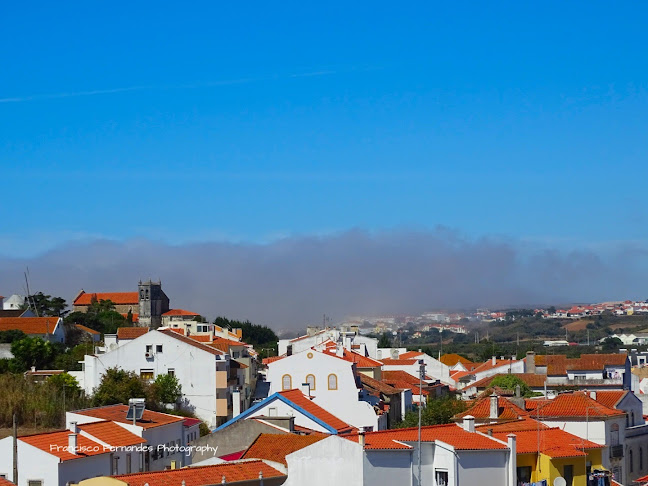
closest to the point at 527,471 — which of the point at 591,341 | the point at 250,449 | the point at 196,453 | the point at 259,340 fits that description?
the point at 250,449

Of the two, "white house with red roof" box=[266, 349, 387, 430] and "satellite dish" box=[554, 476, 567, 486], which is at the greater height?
"white house with red roof" box=[266, 349, 387, 430]

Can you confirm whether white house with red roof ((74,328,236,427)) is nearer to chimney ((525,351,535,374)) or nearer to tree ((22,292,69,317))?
chimney ((525,351,535,374))

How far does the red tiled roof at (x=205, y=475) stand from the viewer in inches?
1208

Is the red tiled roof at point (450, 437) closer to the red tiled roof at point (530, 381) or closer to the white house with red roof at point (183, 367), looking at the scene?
the white house with red roof at point (183, 367)

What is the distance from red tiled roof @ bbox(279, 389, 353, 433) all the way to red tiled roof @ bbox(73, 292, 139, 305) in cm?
13680

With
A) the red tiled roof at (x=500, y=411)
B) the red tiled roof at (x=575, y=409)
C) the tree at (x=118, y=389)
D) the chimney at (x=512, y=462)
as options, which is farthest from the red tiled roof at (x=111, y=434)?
the tree at (x=118, y=389)

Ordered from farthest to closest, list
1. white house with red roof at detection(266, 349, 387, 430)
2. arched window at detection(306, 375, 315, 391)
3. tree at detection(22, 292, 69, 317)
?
tree at detection(22, 292, 69, 317)
arched window at detection(306, 375, 315, 391)
white house with red roof at detection(266, 349, 387, 430)

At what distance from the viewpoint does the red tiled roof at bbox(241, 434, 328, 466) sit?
36.8 m

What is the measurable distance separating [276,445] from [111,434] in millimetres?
6328

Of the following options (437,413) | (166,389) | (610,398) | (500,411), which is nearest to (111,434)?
(500,411)

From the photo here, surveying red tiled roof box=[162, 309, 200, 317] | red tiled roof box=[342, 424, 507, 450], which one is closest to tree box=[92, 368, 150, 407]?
red tiled roof box=[342, 424, 507, 450]

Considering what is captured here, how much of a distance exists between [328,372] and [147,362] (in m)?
12.9

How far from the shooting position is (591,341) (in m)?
198

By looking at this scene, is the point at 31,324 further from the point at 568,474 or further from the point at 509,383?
the point at 568,474
